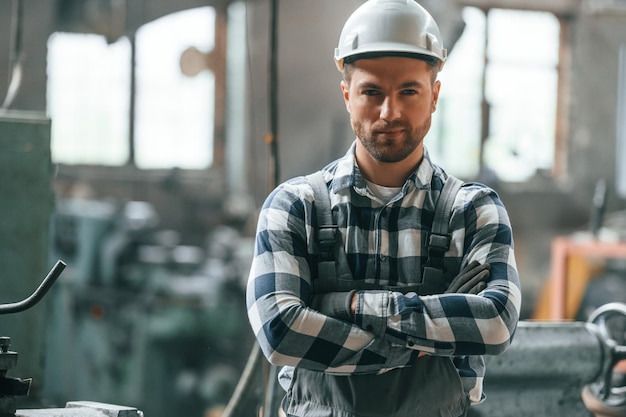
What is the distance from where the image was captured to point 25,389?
1556mm

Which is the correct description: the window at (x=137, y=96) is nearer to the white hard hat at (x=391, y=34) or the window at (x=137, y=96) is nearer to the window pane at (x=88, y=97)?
the window pane at (x=88, y=97)

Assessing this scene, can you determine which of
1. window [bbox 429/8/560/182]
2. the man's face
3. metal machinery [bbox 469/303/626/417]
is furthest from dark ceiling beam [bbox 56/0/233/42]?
the man's face

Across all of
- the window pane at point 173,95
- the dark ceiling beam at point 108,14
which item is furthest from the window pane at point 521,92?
the dark ceiling beam at point 108,14

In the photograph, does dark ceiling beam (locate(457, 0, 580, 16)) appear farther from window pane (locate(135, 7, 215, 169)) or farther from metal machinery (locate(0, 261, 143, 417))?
metal machinery (locate(0, 261, 143, 417))

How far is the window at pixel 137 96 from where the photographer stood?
904cm

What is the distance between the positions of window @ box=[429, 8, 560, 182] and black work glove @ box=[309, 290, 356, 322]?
27.7ft

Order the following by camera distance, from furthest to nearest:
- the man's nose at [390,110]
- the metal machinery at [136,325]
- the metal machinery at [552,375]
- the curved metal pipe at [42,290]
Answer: the metal machinery at [136,325]
the metal machinery at [552,375]
the man's nose at [390,110]
the curved metal pipe at [42,290]

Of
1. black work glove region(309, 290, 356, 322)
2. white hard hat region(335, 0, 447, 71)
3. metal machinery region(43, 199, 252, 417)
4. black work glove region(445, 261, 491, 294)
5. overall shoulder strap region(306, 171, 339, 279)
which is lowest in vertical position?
metal machinery region(43, 199, 252, 417)

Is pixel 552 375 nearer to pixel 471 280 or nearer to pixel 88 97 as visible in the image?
pixel 471 280

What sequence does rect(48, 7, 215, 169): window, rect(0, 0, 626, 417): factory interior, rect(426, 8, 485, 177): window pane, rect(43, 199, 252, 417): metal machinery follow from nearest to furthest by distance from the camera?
rect(43, 199, 252, 417): metal machinery < rect(0, 0, 626, 417): factory interior < rect(48, 7, 215, 169): window < rect(426, 8, 485, 177): window pane

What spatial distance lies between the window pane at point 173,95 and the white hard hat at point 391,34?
7.74 metres

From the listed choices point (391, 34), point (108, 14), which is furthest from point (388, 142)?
point (108, 14)

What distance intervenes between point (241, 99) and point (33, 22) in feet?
7.28

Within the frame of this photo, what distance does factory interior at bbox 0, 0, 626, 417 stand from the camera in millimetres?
5859
